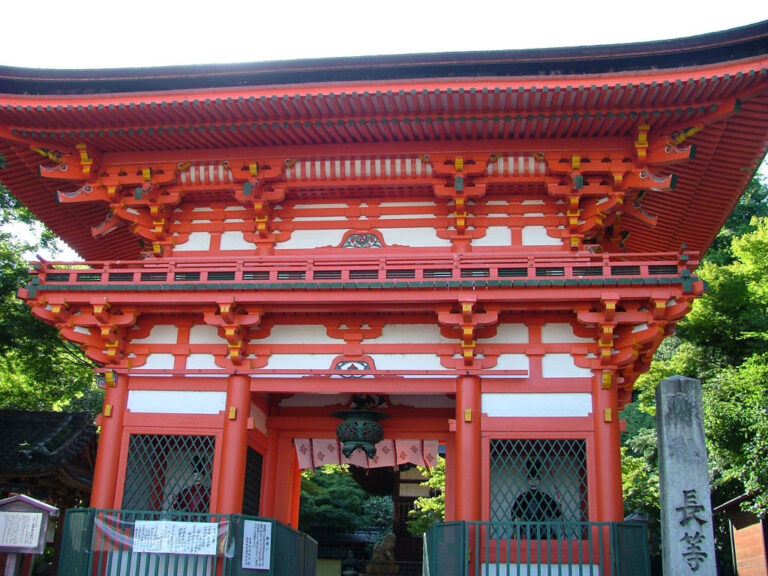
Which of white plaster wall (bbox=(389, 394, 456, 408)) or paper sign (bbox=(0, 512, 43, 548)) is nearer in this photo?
paper sign (bbox=(0, 512, 43, 548))

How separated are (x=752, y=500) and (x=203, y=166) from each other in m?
16.1

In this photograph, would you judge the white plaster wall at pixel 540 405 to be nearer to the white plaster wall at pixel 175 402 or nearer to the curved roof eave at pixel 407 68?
the white plaster wall at pixel 175 402

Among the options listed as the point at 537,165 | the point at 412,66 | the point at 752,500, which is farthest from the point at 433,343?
the point at 752,500

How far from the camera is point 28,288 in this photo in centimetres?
1177

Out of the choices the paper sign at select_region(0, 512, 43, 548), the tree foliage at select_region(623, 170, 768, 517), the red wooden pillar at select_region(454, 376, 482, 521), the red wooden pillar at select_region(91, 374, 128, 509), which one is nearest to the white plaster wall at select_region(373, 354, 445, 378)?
the red wooden pillar at select_region(454, 376, 482, 521)

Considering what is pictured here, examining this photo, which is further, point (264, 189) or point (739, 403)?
point (739, 403)

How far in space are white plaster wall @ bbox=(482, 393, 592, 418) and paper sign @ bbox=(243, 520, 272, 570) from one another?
3.69 meters

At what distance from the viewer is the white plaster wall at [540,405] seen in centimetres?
1125

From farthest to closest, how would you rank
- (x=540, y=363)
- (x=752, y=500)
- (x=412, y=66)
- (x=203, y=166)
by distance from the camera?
(x=752, y=500) < (x=203, y=166) < (x=412, y=66) < (x=540, y=363)

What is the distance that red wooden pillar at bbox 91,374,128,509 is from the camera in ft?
37.6

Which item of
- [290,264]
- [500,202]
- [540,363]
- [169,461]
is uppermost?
[500,202]

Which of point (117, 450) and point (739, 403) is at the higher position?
point (739, 403)

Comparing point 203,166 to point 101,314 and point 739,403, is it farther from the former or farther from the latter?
point 739,403

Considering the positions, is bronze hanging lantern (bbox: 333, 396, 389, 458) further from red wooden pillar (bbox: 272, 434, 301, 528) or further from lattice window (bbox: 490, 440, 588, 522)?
lattice window (bbox: 490, 440, 588, 522)
